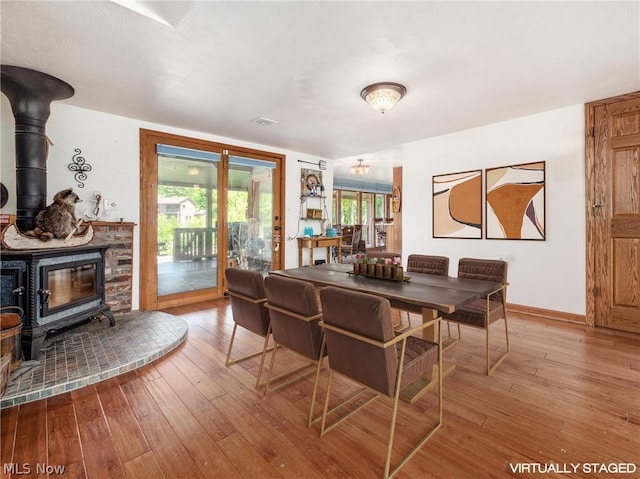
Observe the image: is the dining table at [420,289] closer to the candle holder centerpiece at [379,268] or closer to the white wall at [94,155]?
the candle holder centerpiece at [379,268]

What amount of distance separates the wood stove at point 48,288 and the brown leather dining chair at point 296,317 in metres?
Answer: 1.92

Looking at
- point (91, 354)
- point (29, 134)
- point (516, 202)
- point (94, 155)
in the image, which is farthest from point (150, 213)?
point (516, 202)

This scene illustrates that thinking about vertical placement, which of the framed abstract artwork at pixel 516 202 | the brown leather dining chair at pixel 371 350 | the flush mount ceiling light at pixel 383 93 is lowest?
the brown leather dining chair at pixel 371 350

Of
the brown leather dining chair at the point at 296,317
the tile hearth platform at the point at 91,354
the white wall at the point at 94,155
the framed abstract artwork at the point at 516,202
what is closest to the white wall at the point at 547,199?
the framed abstract artwork at the point at 516,202

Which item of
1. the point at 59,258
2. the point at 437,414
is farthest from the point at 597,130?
the point at 59,258

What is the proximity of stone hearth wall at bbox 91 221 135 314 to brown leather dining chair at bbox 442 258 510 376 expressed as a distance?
3674mm

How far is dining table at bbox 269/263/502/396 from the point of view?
187 cm

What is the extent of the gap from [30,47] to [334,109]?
2668 millimetres

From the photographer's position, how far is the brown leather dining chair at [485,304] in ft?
7.90

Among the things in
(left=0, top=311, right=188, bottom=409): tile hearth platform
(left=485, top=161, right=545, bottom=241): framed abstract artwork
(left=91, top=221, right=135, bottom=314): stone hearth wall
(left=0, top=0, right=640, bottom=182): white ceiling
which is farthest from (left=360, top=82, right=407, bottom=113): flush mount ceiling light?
(left=91, top=221, right=135, bottom=314): stone hearth wall

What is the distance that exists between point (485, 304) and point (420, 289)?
798mm

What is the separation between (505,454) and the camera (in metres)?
1.56

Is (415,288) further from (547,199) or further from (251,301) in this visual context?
(547,199)

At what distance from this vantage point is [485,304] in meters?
2.56
